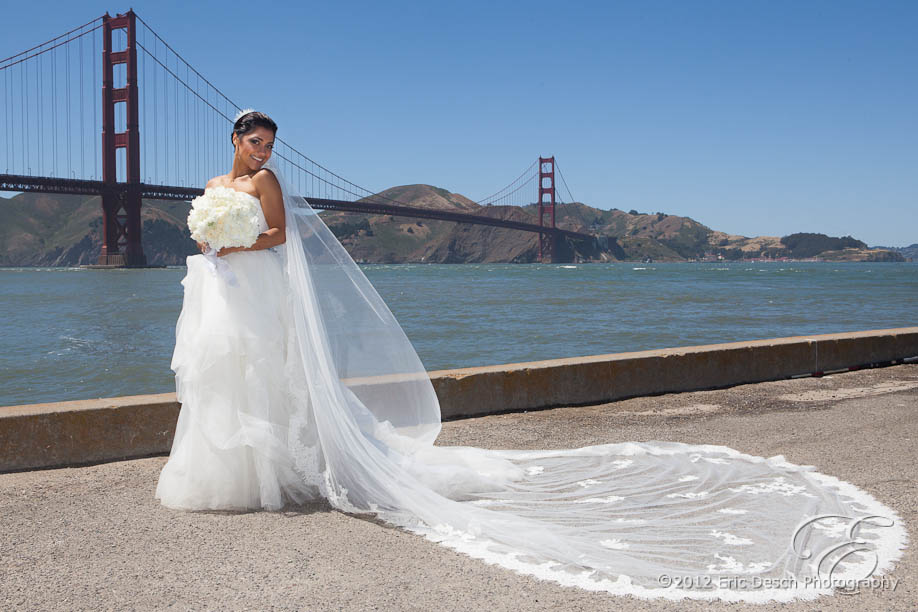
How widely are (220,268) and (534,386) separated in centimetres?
192

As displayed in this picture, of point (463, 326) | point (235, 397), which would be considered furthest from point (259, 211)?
point (463, 326)

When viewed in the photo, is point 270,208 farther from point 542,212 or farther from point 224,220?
point 542,212

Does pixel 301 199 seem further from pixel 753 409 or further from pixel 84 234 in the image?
pixel 84 234

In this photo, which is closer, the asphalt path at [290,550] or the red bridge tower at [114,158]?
the asphalt path at [290,550]

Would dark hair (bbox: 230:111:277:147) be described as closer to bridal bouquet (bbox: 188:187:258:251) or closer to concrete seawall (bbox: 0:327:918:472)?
bridal bouquet (bbox: 188:187:258:251)

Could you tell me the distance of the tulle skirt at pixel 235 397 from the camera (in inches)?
96.3

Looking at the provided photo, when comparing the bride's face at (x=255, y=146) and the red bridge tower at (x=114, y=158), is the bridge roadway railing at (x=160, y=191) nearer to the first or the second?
the red bridge tower at (x=114, y=158)

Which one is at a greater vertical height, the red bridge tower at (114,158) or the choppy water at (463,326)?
the red bridge tower at (114,158)

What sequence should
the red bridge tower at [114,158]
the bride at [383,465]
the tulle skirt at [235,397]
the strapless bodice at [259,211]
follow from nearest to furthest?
the bride at [383,465]
the tulle skirt at [235,397]
the strapless bodice at [259,211]
the red bridge tower at [114,158]

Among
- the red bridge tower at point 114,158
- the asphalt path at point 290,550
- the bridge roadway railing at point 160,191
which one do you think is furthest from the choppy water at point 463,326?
the red bridge tower at point 114,158

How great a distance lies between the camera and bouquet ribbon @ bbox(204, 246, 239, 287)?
2545 millimetres

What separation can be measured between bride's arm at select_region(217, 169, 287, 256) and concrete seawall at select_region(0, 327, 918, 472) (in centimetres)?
95

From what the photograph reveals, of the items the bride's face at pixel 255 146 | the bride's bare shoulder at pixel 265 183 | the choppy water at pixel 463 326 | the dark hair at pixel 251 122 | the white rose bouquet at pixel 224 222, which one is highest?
the dark hair at pixel 251 122

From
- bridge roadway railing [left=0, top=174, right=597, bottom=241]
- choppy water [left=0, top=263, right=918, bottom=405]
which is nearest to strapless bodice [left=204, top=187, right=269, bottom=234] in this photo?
choppy water [left=0, top=263, right=918, bottom=405]
